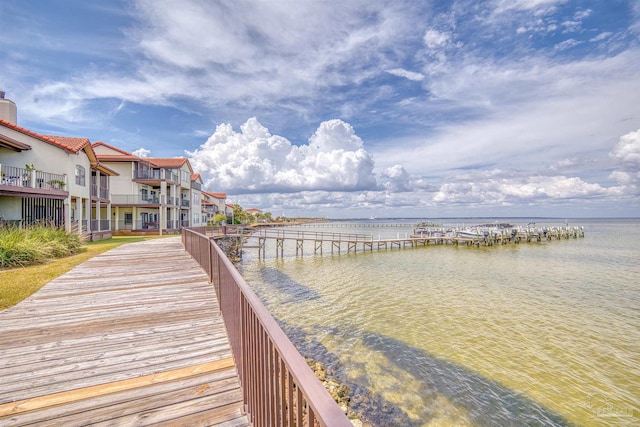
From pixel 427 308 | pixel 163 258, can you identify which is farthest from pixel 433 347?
pixel 163 258

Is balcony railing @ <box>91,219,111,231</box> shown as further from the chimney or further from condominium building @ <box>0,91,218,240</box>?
the chimney

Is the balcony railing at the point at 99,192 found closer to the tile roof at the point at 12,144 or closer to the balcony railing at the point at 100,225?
the balcony railing at the point at 100,225

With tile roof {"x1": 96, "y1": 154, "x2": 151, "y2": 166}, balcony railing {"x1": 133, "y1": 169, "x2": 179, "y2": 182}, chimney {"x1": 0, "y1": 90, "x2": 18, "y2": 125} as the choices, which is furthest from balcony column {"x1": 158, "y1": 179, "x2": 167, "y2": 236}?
chimney {"x1": 0, "y1": 90, "x2": 18, "y2": 125}

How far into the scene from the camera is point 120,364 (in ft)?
12.7

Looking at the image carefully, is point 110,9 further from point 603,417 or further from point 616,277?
point 616,277

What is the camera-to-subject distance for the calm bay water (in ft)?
21.8

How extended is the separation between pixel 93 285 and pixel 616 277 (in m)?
28.8

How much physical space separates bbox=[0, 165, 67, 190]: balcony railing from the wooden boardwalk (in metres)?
13.3

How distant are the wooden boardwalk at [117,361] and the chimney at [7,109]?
72.6ft

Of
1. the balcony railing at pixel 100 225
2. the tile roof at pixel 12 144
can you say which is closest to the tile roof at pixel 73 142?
the tile roof at pixel 12 144

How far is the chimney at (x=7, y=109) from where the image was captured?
20312 mm

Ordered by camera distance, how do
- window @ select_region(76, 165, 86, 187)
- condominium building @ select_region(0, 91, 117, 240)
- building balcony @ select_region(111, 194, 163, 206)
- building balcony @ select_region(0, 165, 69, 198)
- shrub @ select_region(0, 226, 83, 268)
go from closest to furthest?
shrub @ select_region(0, 226, 83, 268) < building balcony @ select_region(0, 165, 69, 198) < condominium building @ select_region(0, 91, 117, 240) < window @ select_region(76, 165, 86, 187) < building balcony @ select_region(111, 194, 163, 206)

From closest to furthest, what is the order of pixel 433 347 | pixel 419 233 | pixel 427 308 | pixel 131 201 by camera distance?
pixel 433 347 < pixel 427 308 < pixel 131 201 < pixel 419 233

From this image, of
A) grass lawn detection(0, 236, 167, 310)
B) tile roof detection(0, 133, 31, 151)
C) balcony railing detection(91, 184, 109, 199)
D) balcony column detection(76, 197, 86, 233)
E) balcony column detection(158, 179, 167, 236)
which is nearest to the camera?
grass lawn detection(0, 236, 167, 310)
